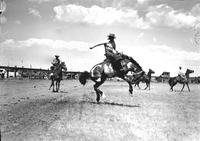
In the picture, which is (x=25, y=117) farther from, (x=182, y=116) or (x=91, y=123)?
(x=182, y=116)

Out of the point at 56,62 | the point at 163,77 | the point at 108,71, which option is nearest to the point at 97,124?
the point at 108,71

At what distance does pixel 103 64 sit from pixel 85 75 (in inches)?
41.9

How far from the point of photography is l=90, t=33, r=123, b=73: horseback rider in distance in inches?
497

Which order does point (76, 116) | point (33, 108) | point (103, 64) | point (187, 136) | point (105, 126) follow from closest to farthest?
point (187, 136) < point (105, 126) < point (76, 116) < point (33, 108) < point (103, 64)

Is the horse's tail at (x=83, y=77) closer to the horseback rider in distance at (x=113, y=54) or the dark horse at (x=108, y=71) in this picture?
the dark horse at (x=108, y=71)

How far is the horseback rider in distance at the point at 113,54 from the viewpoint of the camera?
41.4ft

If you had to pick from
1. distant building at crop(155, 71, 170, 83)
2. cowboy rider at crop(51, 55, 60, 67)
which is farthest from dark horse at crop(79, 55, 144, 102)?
distant building at crop(155, 71, 170, 83)

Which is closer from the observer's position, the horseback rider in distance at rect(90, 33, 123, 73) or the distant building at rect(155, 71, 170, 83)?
the horseback rider in distance at rect(90, 33, 123, 73)

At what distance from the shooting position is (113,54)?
41.4 ft

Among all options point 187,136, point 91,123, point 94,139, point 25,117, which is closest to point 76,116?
point 91,123

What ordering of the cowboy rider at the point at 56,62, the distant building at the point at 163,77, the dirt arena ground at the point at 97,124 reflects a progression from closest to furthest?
the dirt arena ground at the point at 97,124 < the cowboy rider at the point at 56,62 < the distant building at the point at 163,77

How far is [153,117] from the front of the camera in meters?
9.58

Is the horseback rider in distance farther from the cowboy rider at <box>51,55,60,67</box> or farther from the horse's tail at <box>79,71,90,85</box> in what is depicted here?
the cowboy rider at <box>51,55,60,67</box>

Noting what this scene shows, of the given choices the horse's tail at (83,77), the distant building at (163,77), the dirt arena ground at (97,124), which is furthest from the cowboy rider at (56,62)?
the distant building at (163,77)
